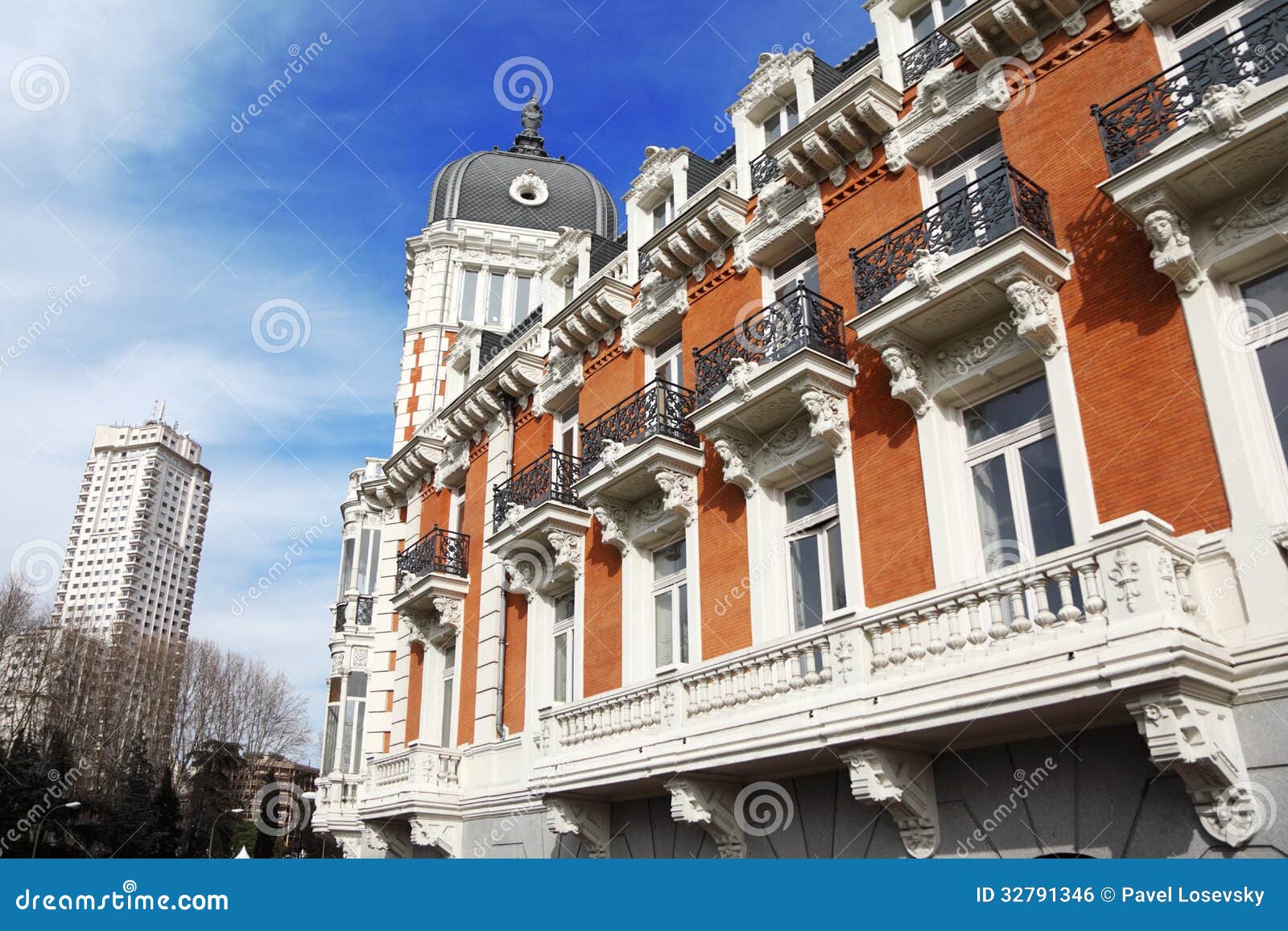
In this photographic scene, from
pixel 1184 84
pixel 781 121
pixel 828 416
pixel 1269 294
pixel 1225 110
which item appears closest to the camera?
pixel 1225 110

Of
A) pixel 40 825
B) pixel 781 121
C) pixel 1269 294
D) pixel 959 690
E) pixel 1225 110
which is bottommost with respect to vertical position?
pixel 959 690

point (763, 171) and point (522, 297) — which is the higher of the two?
point (522, 297)

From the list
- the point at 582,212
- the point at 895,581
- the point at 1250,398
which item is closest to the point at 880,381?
the point at 895,581

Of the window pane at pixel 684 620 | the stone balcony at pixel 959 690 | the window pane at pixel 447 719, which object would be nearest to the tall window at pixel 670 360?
the window pane at pixel 684 620

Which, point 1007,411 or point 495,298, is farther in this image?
point 495,298

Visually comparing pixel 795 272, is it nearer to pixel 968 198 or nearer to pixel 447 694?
pixel 968 198

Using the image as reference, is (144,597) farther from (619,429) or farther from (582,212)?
(619,429)

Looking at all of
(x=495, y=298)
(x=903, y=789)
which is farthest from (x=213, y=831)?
(x=903, y=789)

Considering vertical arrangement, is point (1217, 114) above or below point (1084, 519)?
above

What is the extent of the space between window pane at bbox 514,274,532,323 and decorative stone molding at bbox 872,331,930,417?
812 inches

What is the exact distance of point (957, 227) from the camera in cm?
1191

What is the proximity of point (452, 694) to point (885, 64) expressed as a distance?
15.3 m

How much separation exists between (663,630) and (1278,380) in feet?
31.2

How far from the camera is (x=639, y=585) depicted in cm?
1631
